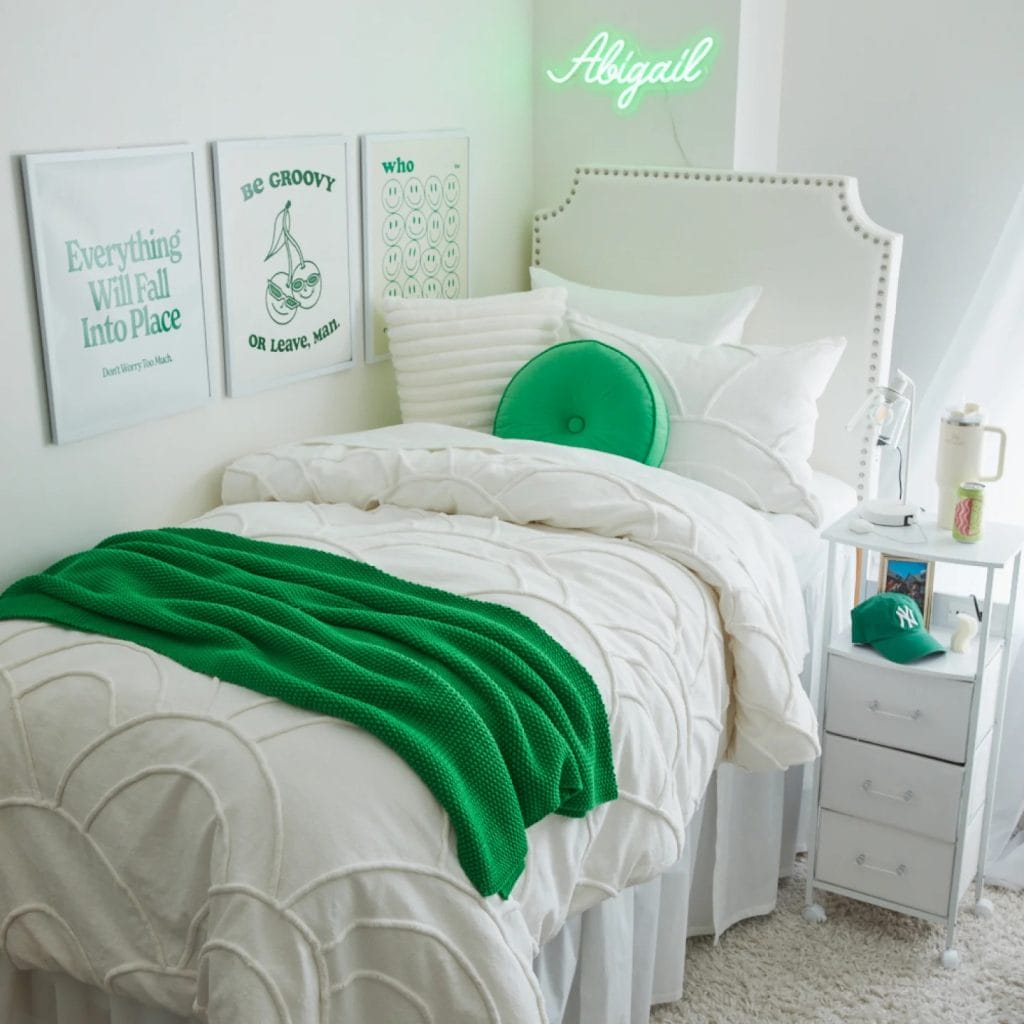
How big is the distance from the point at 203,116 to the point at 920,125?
5.20 ft

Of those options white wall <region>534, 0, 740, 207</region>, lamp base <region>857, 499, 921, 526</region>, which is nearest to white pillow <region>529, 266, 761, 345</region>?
white wall <region>534, 0, 740, 207</region>

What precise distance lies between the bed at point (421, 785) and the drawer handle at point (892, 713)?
0.17 meters

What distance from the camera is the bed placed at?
1345 mm

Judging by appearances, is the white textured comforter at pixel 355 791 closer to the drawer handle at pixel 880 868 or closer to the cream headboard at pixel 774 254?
the drawer handle at pixel 880 868

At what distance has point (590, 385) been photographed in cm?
250

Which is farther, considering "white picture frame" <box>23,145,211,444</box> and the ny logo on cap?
the ny logo on cap

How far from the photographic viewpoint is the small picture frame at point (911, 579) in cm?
236

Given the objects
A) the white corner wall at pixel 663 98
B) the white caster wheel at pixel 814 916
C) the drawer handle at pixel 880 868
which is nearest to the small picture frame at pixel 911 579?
the drawer handle at pixel 880 868

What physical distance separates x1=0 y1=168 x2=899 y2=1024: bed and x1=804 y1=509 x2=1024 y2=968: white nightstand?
107mm

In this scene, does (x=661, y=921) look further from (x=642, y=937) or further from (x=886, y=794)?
(x=886, y=794)

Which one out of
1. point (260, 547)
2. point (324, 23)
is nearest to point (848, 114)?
point (324, 23)

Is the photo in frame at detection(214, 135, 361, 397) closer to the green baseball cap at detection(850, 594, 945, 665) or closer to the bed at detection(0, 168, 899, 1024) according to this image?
the bed at detection(0, 168, 899, 1024)

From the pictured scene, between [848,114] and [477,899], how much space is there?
2.23m

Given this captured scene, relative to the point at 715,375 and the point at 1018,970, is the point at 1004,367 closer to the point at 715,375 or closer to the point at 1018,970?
the point at 715,375
